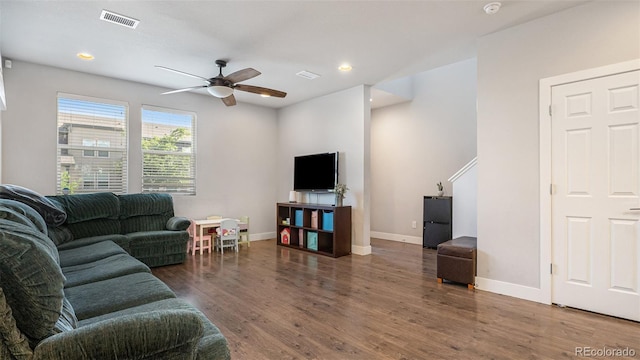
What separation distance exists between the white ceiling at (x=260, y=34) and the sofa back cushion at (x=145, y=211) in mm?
1884

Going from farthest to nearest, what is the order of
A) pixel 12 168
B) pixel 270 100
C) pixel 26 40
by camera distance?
pixel 270 100, pixel 12 168, pixel 26 40

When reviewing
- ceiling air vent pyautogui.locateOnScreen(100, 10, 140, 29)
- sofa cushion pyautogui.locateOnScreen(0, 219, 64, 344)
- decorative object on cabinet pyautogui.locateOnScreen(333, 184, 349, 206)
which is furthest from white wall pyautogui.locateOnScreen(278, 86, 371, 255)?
sofa cushion pyautogui.locateOnScreen(0, 219, 64, 344)

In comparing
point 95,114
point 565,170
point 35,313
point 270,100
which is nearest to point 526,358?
point 565,170

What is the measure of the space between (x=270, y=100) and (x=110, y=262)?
14.0 ft

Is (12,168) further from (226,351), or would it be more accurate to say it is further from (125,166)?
(226,351)

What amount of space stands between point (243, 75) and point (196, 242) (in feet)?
10.0

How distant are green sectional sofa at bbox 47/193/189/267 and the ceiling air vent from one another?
2.42 m

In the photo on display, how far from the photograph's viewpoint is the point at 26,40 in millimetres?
3566

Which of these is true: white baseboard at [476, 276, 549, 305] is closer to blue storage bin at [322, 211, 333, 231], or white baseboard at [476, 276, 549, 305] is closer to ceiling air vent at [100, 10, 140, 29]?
blue storage bin at [322, 211, 333, 231]

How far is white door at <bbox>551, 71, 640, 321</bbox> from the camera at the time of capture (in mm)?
2619

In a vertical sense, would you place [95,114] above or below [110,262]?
above

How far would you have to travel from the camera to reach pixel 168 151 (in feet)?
18.0

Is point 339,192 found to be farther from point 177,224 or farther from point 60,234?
point 60,234

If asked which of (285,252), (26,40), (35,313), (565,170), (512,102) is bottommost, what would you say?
(285,252)
